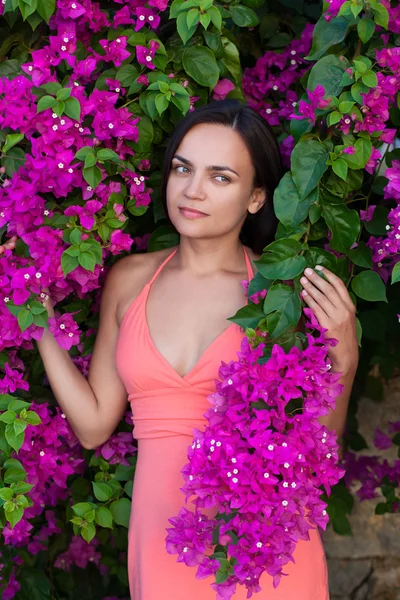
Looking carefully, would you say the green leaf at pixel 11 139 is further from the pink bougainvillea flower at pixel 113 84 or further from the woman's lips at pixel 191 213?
the woman's lips at pixel 191 213

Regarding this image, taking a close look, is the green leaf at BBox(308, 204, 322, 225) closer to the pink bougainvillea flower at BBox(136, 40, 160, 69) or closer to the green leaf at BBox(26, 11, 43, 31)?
the pink bougainvillea flower at BBox(136, 40, 160, 69)

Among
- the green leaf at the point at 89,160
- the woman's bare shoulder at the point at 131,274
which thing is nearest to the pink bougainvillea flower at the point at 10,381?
the woman's bare shoulder at the point at 131,274

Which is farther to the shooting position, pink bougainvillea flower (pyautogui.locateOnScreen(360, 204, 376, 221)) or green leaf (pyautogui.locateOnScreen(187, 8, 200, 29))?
pink bougainvillea flower (pyautogui.locateOnScreen(360, 204, 376, 221))

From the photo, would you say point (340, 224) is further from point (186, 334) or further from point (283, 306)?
point (186, 334)

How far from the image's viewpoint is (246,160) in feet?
6.70

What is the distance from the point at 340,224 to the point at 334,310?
161 millimetres

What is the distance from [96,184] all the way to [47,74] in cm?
23

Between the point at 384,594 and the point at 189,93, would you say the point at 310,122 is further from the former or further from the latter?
the point at 384,594

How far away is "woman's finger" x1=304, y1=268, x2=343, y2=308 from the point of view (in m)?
1.84

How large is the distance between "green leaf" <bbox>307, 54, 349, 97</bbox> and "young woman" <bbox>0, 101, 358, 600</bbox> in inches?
9.2

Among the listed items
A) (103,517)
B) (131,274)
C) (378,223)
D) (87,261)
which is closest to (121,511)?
(103,517)

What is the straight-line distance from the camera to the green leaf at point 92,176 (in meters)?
1.89

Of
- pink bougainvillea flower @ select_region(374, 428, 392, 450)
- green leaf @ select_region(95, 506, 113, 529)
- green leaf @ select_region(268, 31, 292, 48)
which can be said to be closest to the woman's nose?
green leaf @ select_region(268, 31, 292, 48)

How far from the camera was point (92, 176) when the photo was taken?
1.89m
